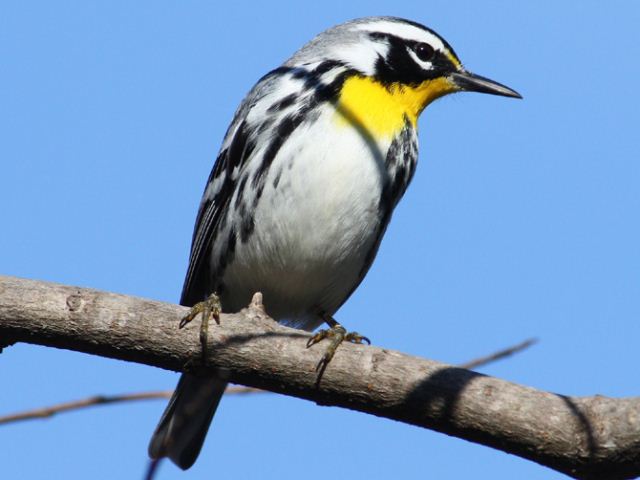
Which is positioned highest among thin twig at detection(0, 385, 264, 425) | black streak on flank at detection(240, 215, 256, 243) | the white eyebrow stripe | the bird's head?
the white eyebrow stripe

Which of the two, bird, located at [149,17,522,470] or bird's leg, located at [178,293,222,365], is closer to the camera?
bird's leg, located at [178,293,222,365]

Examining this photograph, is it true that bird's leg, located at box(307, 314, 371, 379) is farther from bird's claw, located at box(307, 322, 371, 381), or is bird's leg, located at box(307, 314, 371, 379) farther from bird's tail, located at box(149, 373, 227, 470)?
bird's tail, located at box(149, 373, 227, 470)

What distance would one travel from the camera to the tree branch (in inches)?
144

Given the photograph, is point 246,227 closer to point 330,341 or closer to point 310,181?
point 310,181

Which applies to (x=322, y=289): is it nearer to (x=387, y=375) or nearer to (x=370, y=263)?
(x=370, y=263)

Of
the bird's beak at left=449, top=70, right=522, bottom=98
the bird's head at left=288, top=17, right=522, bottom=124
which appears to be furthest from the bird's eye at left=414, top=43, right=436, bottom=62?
the bird's beak at left=449, top=70, right=522, bottom=98

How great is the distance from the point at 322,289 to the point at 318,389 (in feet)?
6.60

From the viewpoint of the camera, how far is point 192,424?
5.93 meters

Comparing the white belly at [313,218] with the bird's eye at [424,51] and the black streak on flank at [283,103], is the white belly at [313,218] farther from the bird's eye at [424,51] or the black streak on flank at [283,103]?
the bird's eye at [424,51]

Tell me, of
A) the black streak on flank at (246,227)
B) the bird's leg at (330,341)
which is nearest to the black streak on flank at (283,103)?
the black streak on flank at (246,227)

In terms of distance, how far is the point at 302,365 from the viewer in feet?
13.1

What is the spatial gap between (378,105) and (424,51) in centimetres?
80

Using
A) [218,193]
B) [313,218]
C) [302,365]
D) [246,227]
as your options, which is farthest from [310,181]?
[302,365]

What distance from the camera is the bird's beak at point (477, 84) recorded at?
634cm
